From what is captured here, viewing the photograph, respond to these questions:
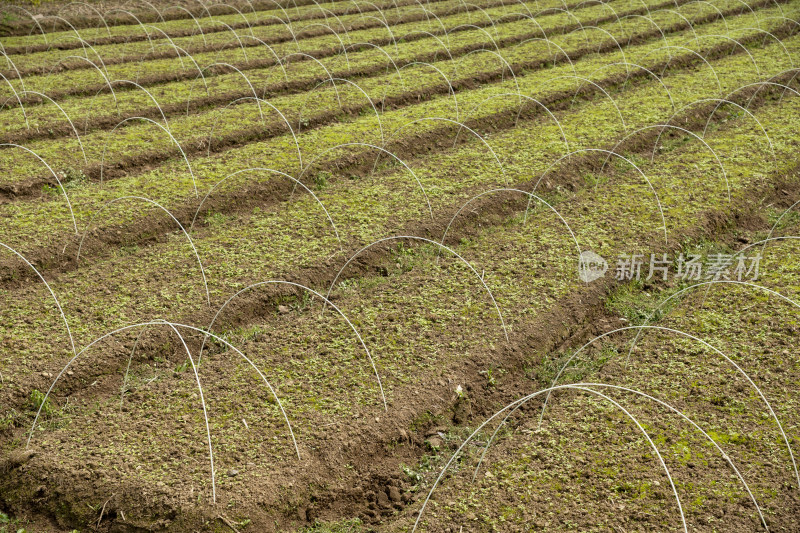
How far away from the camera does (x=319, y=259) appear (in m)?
8.10

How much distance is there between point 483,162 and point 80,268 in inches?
229

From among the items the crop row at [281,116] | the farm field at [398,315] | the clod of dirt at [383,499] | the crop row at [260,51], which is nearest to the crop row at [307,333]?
the farm field at [398,315]

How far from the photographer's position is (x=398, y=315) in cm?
714

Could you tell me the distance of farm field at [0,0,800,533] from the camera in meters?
5.17

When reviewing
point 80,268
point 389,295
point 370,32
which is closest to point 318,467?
point 389,295

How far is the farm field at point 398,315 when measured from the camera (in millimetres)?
5172

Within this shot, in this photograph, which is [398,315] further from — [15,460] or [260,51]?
[260,51]

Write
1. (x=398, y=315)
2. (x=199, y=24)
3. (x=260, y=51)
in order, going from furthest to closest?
1. (x=199, y=24)
2. (x=260, y=51)
3. (x=398, y=315)

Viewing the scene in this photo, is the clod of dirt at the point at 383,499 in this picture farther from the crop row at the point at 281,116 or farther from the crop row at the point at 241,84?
the crop row at the point at 241,84

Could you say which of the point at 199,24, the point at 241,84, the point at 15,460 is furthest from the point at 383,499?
the point at 199,24

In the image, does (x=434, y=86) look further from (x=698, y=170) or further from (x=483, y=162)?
(x=698, y=170)

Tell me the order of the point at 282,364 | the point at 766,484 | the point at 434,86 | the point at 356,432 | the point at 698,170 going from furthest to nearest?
the point at 434,86
the point at 698,170
the point at 282,364
the point at 356,432
the point at 766,484

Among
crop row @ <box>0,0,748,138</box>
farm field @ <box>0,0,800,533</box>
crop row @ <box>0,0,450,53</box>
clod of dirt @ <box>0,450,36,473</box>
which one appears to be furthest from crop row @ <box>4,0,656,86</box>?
clod of dirt @ <box>0,450,36,473</box>

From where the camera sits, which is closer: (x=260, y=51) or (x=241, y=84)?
(x=241, y=84)
